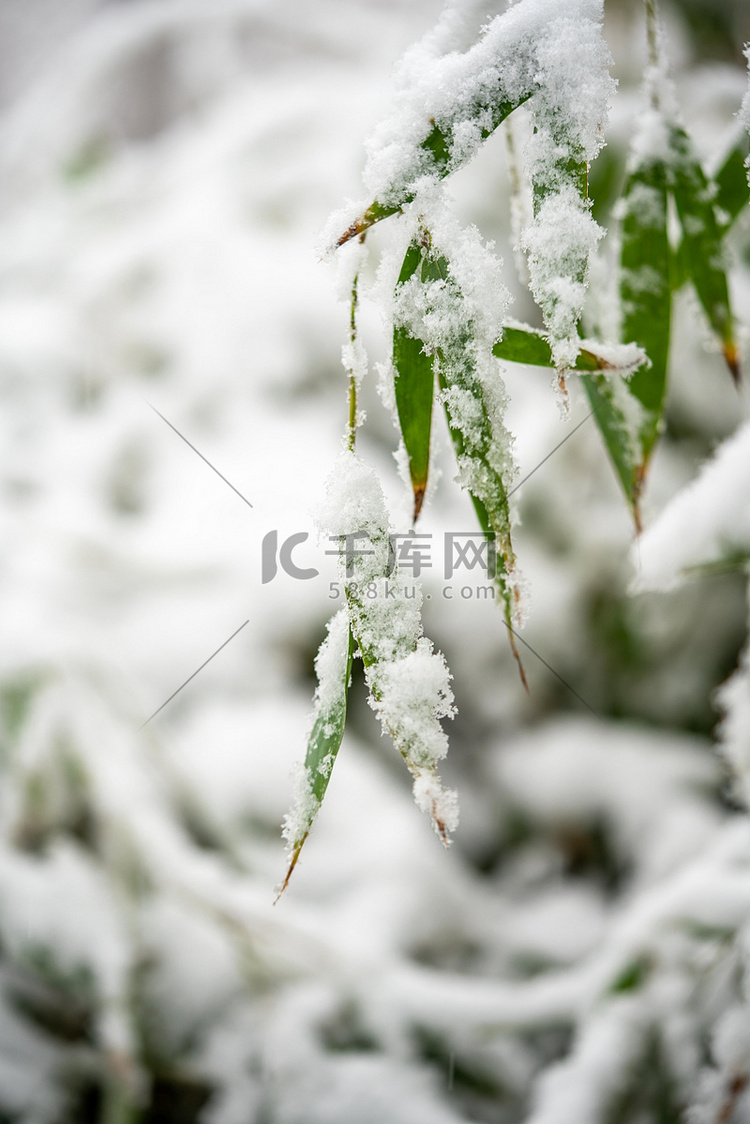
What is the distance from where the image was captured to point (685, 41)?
1.02m

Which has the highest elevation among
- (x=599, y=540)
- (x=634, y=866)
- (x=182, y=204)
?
(x=182, y=204)

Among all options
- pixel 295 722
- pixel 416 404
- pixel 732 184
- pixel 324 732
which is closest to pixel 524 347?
pixel 416 404

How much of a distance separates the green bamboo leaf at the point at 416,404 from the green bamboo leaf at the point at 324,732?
6 cm

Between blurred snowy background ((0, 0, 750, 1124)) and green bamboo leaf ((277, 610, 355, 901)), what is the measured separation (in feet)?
0.23

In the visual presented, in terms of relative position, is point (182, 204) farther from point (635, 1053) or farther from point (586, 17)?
point (635, 1053)

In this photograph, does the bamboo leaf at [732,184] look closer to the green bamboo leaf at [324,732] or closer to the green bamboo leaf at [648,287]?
the green bamboo leaf at [648,287]

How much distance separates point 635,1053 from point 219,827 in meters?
0.40

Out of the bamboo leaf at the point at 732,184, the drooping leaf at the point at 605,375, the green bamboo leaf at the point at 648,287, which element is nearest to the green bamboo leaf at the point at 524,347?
the drooping leaf at the point at 605,375

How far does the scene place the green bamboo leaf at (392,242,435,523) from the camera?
27 cm

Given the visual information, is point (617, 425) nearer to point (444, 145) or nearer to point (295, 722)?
point (444, 145)

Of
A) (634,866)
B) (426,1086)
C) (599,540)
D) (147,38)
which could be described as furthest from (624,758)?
(147,38)

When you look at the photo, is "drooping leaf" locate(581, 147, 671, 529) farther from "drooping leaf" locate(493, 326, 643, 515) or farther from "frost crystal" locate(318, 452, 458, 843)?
"frost crystal" locate(318, 452, 458, 843)

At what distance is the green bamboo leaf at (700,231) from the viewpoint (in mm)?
385

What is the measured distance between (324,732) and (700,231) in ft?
1.13
